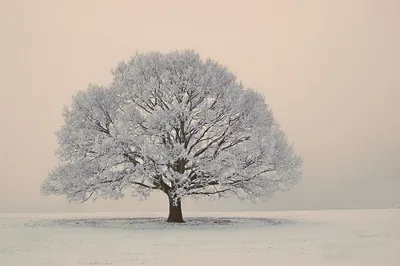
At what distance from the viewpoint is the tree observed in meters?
35.1

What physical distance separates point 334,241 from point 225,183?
1278 centimetres

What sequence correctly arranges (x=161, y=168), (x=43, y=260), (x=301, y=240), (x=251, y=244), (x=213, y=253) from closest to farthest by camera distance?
(x=43, y=260) < (x=213, y=253) < (x=251, y=244) < (x=301, y=240) < (x=161, y=168)

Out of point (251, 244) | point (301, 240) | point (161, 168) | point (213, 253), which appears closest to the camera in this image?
point (213, 253)

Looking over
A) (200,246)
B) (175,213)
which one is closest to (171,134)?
(175,213)

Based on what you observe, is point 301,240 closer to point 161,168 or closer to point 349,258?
point 349,258

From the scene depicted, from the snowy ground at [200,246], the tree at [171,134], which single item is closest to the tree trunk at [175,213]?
the tree at [171,134]

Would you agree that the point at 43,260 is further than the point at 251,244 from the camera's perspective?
No

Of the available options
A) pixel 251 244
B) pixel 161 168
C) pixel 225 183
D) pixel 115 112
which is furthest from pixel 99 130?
pixel 251 244

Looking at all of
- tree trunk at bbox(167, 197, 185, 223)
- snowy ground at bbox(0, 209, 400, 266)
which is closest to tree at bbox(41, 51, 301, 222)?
tree trunk at bbox(167, 197, 185, 223)

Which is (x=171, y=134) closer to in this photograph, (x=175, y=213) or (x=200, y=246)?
(x=175, y=213)

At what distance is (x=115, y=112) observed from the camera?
37719 millimetres

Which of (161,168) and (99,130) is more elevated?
(99,130)

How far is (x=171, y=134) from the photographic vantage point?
3659cm

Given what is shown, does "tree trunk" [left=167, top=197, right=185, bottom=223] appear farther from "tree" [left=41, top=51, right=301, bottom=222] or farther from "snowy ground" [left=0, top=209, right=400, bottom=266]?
"snowy ground" [left=0, top=209, right=400, bottom=266]
